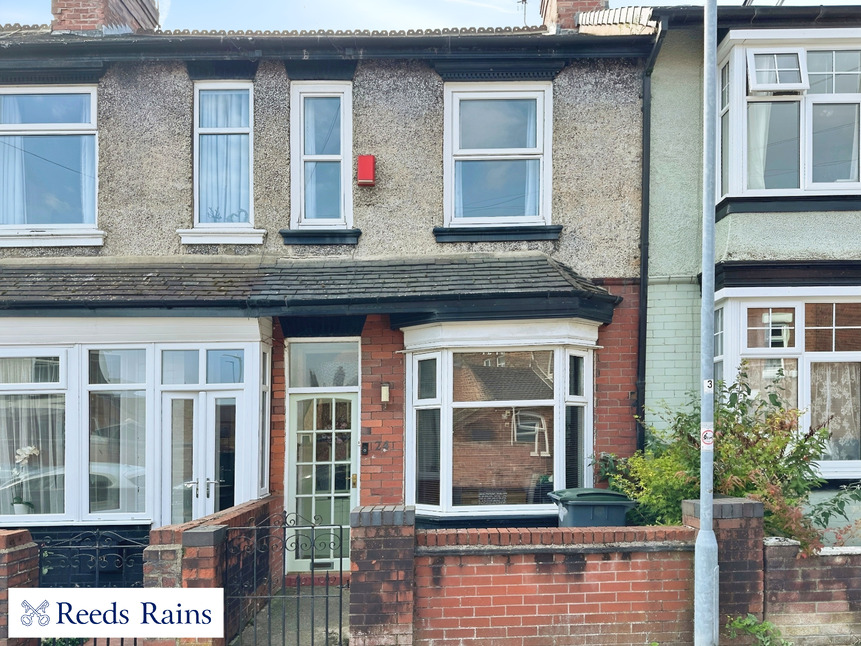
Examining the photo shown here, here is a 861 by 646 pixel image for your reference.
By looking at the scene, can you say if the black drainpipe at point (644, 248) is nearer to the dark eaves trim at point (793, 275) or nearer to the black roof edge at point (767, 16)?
the black roof edge at point (767, 16)

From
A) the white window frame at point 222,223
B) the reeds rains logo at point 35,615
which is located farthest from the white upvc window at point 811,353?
the reeds rains logo at point 35,615

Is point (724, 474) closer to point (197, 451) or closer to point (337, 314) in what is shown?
point (337, 314)

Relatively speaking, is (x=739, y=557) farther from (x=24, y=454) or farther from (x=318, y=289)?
(x=24, y=454)

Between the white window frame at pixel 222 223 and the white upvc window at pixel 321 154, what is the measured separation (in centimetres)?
47

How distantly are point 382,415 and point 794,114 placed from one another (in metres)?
5.62

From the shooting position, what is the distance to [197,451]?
8.06 meters

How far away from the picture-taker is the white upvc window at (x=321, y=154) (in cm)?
859

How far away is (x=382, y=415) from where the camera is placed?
27.7ft

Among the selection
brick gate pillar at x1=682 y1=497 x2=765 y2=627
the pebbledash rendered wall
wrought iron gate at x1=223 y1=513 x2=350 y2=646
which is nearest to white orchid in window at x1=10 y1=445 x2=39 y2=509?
wrought iron gate at x1=223 y1=513 x2=350 y2=646

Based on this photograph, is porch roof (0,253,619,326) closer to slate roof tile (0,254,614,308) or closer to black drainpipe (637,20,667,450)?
slate roof tile (0,254,614,308)

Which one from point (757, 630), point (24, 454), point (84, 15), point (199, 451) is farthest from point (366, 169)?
point (757, 630)

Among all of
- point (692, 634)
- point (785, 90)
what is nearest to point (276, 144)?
point (785, 90)

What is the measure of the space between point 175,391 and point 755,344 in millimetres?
6280

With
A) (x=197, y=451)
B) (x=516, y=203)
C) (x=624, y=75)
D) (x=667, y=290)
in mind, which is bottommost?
(x=197, y=451)
